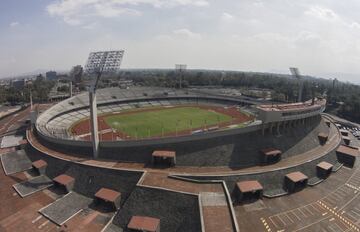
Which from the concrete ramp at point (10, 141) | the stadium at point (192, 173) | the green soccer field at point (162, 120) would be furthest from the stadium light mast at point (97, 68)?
the concrete ramp at point (10, 141)

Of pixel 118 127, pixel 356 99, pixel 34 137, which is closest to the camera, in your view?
pixel 34 137

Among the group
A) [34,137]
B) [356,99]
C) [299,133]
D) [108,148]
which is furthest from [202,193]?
[356,99]

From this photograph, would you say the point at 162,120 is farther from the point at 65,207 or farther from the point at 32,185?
the point at 65,207

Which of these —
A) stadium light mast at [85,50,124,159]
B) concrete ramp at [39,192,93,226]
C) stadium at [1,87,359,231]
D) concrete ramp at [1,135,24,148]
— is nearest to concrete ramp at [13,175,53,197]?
stadium at [1,87,359,231]

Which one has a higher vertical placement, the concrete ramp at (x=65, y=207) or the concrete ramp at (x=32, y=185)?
the concrete ramp at (x=32, y=185)

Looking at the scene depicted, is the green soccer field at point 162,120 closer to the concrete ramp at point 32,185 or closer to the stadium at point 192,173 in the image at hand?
the stadium at point 192,173

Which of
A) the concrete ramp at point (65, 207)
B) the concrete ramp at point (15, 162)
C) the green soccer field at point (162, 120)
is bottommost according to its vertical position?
the concrete ramp at point (65, 207)

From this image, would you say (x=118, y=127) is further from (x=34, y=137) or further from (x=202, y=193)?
(x=202, y=193)
